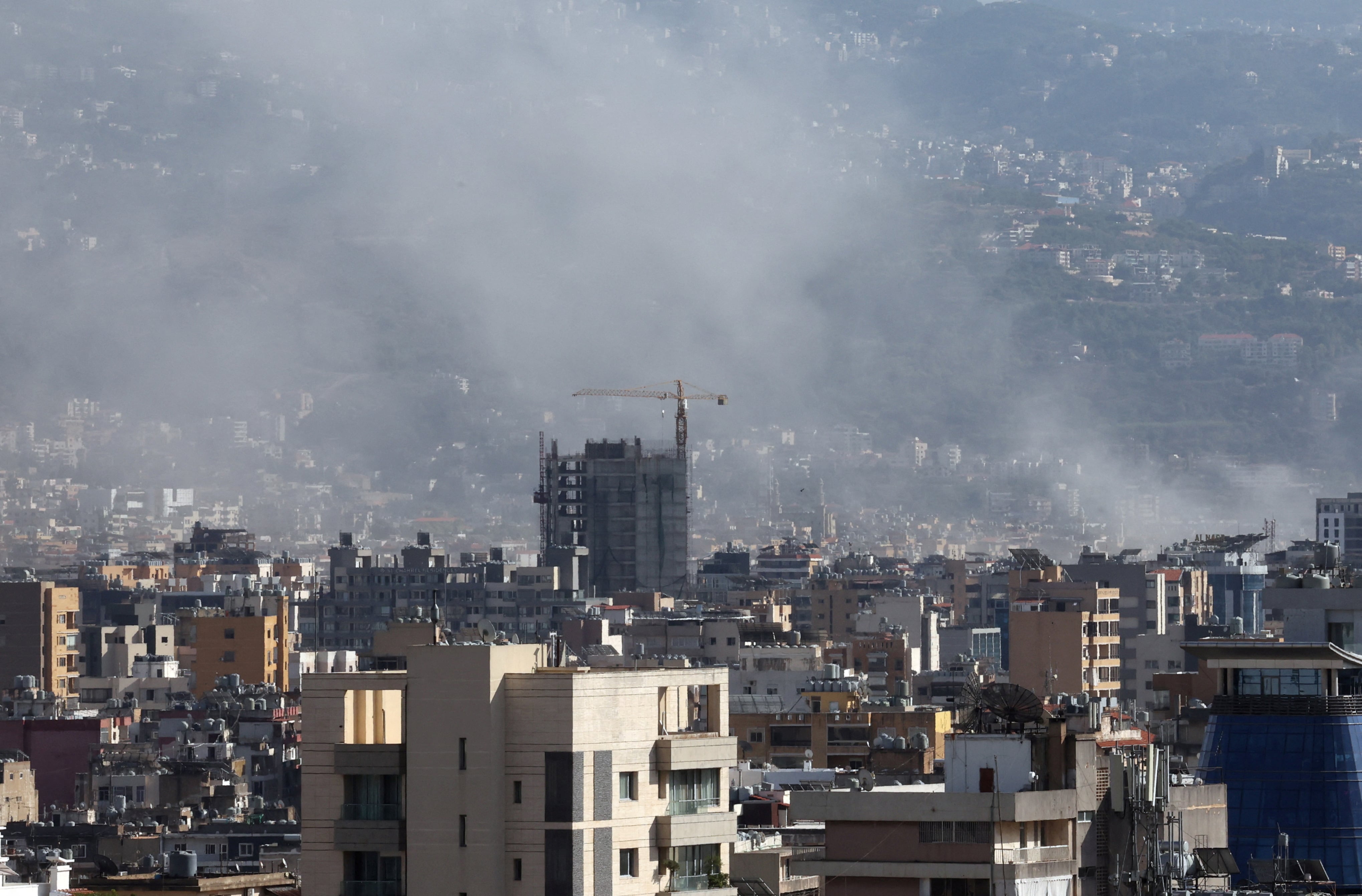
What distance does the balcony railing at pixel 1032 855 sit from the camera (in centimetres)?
2286

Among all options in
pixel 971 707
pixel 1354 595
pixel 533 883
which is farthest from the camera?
pixel 1354 595

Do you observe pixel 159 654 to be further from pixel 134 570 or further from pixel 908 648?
pixel 134 570

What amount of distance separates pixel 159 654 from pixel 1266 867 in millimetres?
82449

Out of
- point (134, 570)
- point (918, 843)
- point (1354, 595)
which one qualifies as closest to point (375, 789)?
point (918, 843)

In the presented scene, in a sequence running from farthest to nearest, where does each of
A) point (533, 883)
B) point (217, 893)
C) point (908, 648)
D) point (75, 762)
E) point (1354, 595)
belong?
1. point (908, 648)
2. point (75, 762)
3. point (1354, 595)
4. point (217, 893)
5. point (533, 883)

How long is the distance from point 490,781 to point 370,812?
42.0 inches

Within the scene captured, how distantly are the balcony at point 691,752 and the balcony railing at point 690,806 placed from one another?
27 centimetres

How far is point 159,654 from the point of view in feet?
360

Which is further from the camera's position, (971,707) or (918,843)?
(971,707)

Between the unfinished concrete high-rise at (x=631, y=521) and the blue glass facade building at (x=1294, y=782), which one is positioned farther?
the unfinished concrete high-rise at (x=631, y=521)

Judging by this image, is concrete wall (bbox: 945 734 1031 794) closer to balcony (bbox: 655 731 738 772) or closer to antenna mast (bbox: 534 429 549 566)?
balcony (bbox: 655 731 738 772)

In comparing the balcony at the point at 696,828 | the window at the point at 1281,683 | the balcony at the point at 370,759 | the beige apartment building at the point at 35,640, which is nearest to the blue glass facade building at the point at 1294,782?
the window at the point at 1281,683

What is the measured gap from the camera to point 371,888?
22.9 meters

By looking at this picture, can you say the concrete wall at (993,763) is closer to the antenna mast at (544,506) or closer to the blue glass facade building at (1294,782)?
the blue glass facade building at (1294,782)
